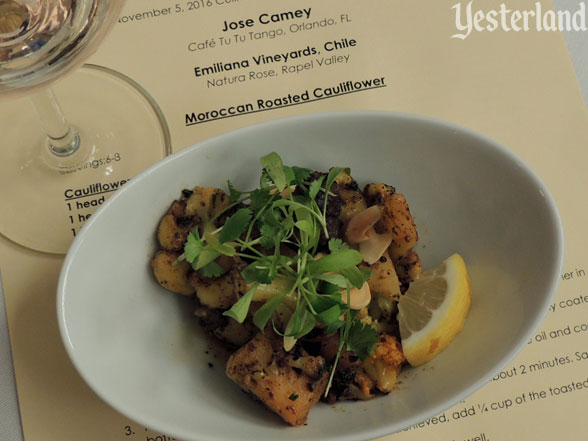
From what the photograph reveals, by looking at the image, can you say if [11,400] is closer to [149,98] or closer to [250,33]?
[149,98]

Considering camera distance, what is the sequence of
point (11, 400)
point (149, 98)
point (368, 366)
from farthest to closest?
point (149, 98) → point (11, 400) → point (368, 366)

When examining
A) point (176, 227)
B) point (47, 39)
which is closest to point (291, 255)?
point (176, 227)

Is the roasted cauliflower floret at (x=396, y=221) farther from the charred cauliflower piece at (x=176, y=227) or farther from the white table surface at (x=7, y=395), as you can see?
the white table surface at (x=7, y=395)

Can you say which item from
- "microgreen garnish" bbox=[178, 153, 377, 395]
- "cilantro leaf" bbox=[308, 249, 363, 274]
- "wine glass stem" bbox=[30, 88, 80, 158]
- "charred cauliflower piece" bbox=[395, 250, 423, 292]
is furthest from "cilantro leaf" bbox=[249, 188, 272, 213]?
"wine glass stem" bbox=[30, 88, 80, 158]

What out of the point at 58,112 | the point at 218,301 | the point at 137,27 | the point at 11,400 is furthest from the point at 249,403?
the point at 137,27

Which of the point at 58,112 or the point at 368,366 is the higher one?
the point at 58,112
